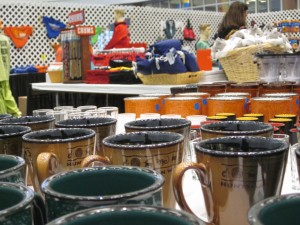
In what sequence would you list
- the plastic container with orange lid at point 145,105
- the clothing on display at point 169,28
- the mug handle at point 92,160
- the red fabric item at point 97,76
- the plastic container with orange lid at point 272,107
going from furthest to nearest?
1. the clothing on display at point 169,28
2. the red fabric item at point 97,76
3. the plastic container with orange lid at point 145,105
4. the plastic container with orange lid at point 272,107
5. the mug handle at point 92,160

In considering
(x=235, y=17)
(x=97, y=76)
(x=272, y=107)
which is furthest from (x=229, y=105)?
(x=235, y=17)

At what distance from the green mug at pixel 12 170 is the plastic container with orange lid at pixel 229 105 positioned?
82 cm

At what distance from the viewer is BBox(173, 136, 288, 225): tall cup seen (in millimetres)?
683

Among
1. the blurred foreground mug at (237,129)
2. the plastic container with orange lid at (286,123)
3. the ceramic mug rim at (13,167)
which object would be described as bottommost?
the plastic container with orange lid at (286,123)

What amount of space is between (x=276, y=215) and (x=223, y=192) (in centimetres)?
21

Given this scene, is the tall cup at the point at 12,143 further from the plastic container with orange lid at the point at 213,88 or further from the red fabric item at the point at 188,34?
the red fabric item at the point at 188,34

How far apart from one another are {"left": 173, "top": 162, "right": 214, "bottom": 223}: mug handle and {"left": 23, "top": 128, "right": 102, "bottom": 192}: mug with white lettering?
211mm

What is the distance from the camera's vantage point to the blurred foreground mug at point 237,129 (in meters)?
0.85

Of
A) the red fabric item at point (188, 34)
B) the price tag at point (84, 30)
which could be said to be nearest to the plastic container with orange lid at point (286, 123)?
the price tag at point (84, 30)

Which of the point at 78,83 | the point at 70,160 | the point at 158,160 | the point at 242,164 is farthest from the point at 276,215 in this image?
the point at 78,83

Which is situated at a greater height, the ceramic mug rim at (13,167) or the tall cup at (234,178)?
the ceramic mug rim at (13,167)

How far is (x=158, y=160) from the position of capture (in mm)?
770

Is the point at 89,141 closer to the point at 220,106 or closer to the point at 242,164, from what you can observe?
the point at 242,164

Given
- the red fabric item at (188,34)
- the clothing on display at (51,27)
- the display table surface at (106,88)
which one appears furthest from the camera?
the red fabric item at (188,34)
